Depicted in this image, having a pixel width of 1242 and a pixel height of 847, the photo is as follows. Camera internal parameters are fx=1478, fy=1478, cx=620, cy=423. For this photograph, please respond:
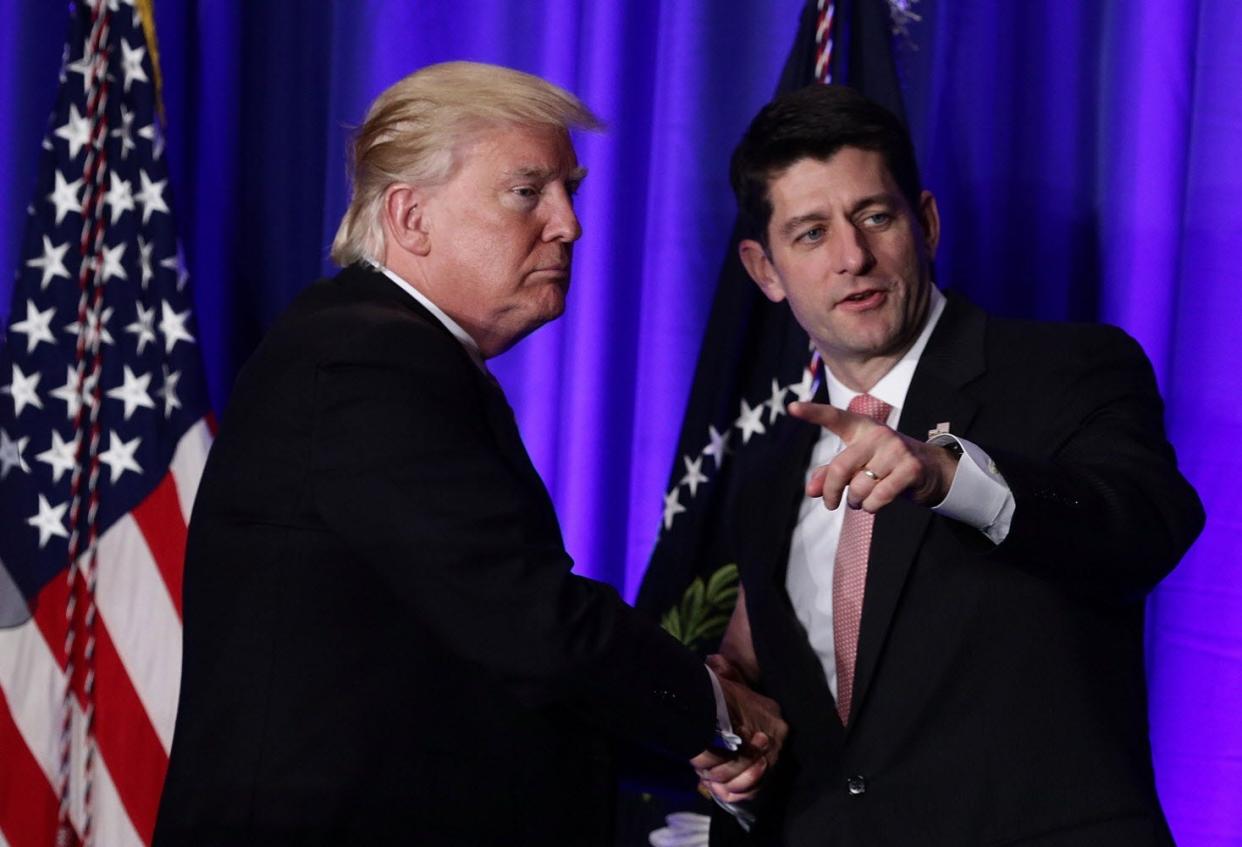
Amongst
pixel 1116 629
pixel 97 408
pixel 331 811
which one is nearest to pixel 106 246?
pixel 97 408

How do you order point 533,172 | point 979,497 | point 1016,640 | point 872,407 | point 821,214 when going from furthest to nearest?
point 821,214 → point 872,407 → point 533,172 → point 1016,640 → point 979,497

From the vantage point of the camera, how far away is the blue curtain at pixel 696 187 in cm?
277

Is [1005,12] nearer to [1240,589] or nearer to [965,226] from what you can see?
[965,226]

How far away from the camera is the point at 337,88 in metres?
3.52

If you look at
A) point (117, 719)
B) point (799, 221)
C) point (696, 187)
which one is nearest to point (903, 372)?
point (799, 221)

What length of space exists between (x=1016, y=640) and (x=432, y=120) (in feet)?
3.59

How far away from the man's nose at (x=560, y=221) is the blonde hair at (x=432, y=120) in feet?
0.35

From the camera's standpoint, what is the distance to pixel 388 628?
183 centimetres

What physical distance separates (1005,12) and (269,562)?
2005 millimetres

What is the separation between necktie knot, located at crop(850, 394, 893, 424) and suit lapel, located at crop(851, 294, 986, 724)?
0.09 m

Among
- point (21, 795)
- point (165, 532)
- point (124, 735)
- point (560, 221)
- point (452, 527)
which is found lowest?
point (21, 795)

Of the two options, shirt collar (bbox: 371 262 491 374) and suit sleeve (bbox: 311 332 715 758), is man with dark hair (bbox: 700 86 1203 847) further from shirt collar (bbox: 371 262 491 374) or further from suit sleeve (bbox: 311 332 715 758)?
shirt collar (bbox: 371 262 491 374)

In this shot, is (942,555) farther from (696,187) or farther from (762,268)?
(696,187)

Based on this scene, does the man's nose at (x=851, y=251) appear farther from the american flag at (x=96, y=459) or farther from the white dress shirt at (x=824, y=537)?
the american flag at (x=96, y=459)
